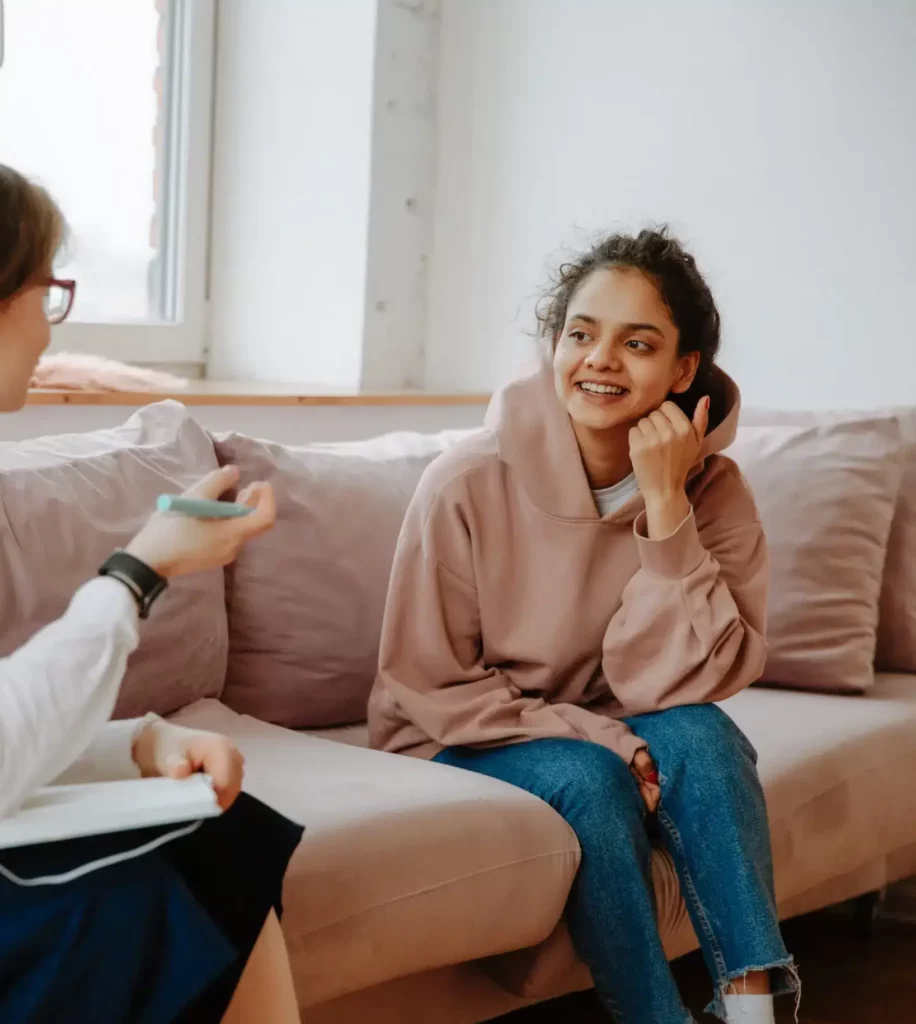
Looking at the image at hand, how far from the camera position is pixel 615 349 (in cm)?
186

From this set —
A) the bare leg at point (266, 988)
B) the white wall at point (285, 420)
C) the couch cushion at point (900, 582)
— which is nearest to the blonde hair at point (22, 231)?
the bare leg at point (266, 988)

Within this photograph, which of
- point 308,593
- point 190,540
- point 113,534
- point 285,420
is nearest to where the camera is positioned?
point 190,540

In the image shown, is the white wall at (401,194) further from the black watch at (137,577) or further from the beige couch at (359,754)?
the black watch at (137,577)

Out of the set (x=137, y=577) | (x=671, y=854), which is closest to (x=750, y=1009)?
(x=671, y=854)

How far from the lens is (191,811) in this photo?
1.10 m

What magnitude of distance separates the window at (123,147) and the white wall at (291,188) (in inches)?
2.1

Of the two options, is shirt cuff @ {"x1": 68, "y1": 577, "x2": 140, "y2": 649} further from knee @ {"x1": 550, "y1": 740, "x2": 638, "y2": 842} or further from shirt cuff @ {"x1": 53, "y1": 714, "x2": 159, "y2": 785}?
knee @ {"x1": 550, "y1": 740, "x2": 638, "y2": 842}

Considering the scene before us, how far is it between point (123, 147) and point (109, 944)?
2325mm

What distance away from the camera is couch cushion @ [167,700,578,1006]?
4.74 feet

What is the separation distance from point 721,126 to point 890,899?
1.59m

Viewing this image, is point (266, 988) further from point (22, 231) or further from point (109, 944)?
point (22, 231)

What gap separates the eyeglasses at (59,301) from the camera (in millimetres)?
1214

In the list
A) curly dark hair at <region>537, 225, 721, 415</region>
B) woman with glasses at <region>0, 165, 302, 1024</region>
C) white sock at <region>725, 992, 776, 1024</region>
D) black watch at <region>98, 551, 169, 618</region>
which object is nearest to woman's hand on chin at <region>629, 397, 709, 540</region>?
curly dark hair at <region>537, 225, 721, 415</region>

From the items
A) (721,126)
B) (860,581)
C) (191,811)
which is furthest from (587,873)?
(721,126)
